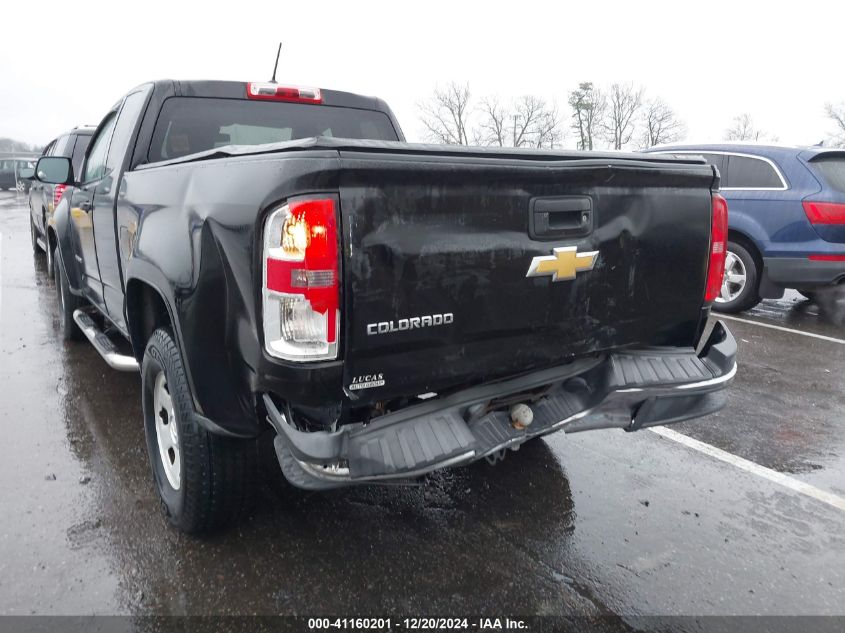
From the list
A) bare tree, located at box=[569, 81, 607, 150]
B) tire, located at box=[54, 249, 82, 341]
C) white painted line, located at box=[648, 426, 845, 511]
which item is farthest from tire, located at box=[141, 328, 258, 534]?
bare tree, located at box=[569, 81, 607, 150]

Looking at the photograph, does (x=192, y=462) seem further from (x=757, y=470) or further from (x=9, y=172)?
(x=9, y=172)

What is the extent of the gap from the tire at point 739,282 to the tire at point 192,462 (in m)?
6.34

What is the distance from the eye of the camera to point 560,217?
2.35 meters

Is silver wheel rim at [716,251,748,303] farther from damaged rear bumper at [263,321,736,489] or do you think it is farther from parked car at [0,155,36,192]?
parked car at [0,155,36,192]

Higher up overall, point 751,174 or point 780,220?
point 751,174

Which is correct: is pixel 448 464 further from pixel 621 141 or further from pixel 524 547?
pixel 621 141

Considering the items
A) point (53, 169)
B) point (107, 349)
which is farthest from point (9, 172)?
point (107, 349)

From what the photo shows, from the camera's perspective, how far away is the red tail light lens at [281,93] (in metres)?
3.74

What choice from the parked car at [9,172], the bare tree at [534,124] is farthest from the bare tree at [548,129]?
the parked car at [9,172]

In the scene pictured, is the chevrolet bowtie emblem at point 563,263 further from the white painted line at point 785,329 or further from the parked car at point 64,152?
the parked car at point 64,152

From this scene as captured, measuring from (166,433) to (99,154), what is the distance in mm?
2369

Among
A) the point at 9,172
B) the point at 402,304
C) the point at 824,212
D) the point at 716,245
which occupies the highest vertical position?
the point at 716,245

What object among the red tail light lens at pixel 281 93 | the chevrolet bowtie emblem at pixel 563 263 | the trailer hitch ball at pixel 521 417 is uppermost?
the red tail light lens at pixel 281 93

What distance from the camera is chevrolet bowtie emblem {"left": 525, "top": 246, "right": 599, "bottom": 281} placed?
2.30 m
